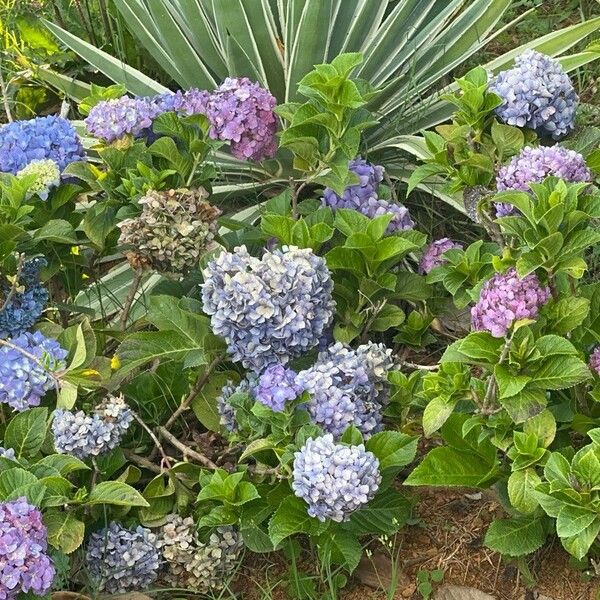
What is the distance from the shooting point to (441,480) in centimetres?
204

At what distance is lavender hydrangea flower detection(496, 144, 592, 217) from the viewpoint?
2047mm

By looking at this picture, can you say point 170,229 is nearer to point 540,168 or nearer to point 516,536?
point 540,168

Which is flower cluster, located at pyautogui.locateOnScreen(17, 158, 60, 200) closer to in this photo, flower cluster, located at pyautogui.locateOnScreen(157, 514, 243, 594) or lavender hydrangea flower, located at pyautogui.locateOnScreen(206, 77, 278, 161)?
lavender hydrangea flower, located at pyautogui.locateOnScreen(206, 77, 278, 161)

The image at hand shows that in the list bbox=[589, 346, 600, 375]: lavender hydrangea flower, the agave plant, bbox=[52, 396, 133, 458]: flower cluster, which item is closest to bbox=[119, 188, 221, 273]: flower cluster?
bbox=[52, 396, 133, 458]: flower cluster

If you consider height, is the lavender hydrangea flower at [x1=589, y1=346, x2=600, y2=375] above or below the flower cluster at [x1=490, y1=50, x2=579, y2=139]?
below

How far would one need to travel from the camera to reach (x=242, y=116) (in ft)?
8.05

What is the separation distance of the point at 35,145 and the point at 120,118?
0.68 feet

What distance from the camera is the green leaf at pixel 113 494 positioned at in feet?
6.79

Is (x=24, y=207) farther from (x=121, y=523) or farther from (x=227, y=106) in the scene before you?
(x=121, y=523)

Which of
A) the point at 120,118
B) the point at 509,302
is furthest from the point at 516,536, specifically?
the point at 120,118

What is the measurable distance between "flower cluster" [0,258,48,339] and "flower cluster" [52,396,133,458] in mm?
291

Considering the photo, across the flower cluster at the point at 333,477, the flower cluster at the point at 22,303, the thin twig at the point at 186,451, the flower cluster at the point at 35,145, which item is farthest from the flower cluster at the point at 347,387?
the flower cluster at the point at 35,145

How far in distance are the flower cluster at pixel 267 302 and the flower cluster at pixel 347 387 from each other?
3.1 inches

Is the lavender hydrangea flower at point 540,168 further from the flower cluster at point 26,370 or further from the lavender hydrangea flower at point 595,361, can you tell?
the flower cluster at point 26,370
